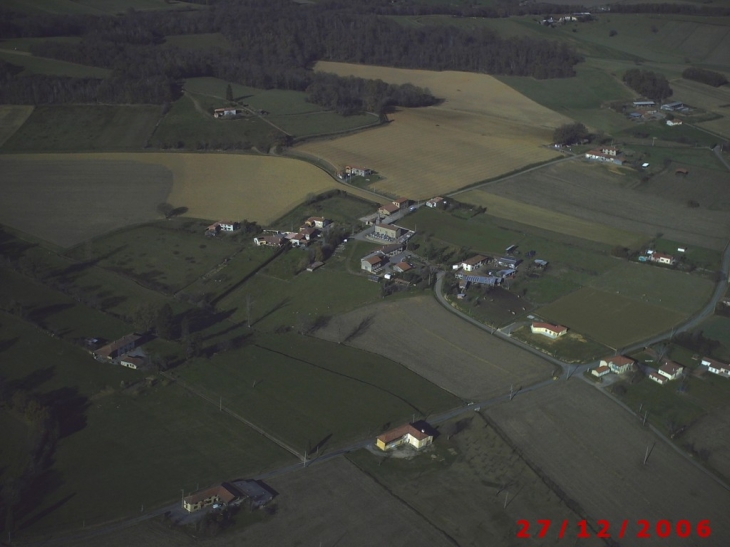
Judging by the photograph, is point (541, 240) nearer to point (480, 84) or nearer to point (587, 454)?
point (587, 454)

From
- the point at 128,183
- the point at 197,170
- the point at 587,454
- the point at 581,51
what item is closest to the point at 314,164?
the point at 197,170

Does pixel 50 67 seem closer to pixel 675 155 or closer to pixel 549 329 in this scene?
pixel 675 155

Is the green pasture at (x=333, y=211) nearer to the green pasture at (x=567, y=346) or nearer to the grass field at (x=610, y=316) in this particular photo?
the grass field at (x=610, y=316)

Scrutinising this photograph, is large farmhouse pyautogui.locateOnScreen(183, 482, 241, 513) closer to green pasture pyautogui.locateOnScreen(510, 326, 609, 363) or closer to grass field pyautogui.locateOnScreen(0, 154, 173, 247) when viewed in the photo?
green pasture pyautogui.locateOnScreen(510, 326, 609, 363)

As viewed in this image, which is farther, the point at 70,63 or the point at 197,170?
the point at 70,63

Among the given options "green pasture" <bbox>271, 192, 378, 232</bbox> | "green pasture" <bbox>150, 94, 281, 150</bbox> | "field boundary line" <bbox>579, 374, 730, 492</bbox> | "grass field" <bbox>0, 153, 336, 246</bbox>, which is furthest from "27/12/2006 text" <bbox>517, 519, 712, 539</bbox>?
"green pasture" <bbox>150, 94, 281, 150</bbox>

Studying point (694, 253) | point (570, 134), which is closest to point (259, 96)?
point (570, 134)
